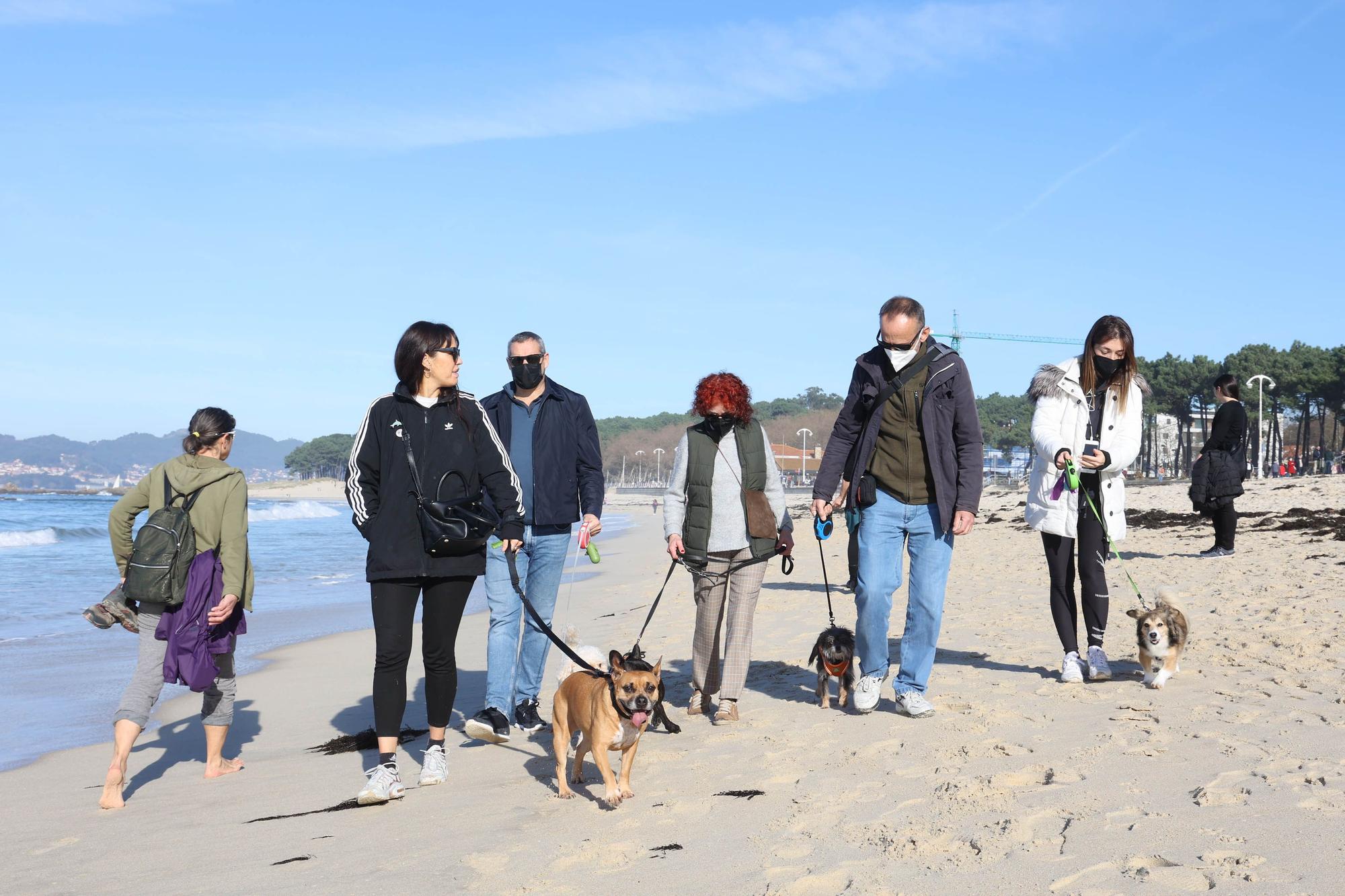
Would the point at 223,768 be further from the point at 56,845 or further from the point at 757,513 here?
the point at 757,513

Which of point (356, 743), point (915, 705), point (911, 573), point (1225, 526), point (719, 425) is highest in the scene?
point (719, 425)

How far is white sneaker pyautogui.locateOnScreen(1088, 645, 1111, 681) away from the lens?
5691 millimetres

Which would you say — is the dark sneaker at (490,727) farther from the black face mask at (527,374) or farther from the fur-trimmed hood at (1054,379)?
the fur-trimmed hood at (1054,379)

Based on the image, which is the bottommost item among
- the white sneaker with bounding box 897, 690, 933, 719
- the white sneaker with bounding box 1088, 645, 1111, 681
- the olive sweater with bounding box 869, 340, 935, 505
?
the white sneaker with bounding box 897, 690, 933, 719

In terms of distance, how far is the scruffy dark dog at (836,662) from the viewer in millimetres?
5531

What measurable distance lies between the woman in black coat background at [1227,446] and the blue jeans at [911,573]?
7.75 m

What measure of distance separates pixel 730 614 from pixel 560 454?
1285mm

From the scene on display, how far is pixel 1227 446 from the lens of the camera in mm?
11734

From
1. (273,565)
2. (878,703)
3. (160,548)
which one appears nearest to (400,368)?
(160,548)

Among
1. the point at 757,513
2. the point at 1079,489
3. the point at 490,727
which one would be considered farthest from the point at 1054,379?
the point at 490,727

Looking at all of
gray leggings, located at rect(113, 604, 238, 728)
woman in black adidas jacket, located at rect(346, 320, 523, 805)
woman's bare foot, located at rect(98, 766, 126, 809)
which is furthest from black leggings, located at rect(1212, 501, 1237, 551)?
woman's bare foot, located at rect(98, 766, 126, 809)

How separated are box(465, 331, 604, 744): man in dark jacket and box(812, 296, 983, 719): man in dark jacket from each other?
4.38 feet

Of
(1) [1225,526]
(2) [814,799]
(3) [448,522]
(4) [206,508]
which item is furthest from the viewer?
(1) [1225,526]

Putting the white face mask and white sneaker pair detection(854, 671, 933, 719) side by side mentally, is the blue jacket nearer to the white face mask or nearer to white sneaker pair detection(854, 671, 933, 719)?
the white face mask
